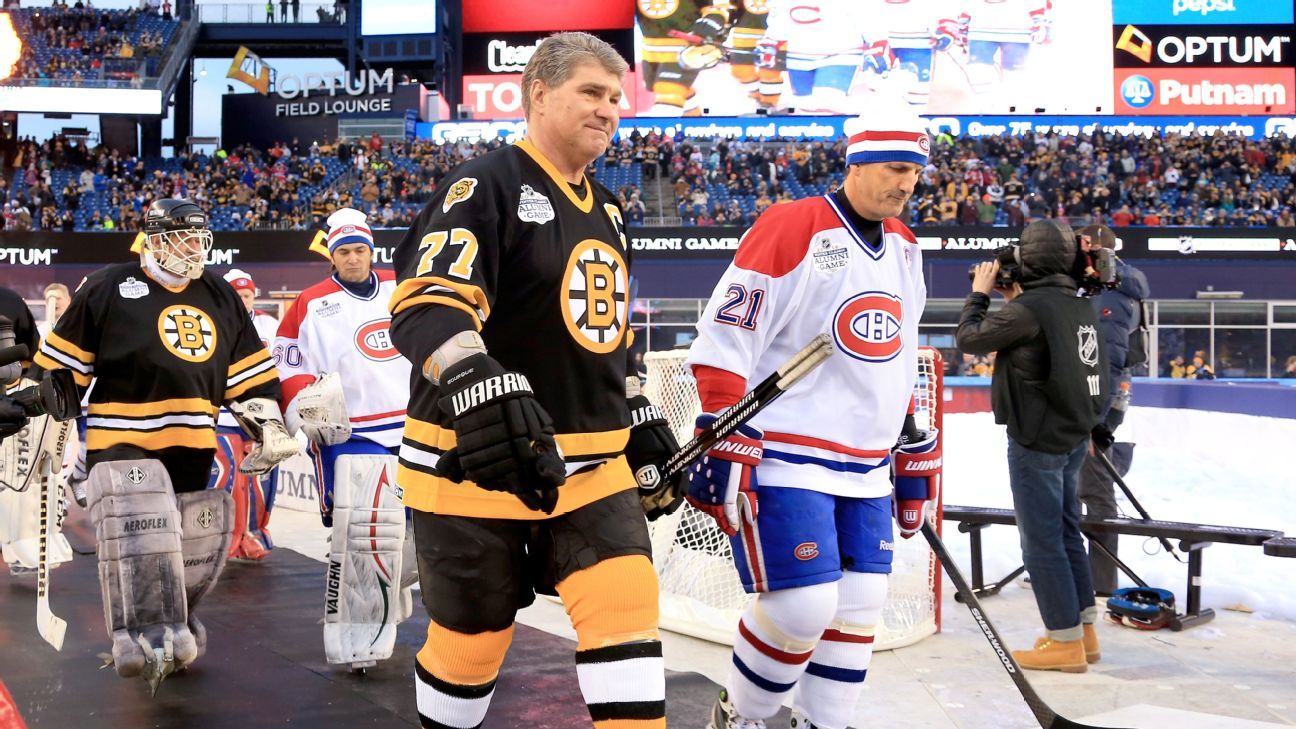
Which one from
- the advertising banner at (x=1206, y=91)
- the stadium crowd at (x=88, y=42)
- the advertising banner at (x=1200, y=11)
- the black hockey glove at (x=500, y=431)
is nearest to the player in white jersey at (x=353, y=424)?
the black hockey glove at (x=500, y=431)

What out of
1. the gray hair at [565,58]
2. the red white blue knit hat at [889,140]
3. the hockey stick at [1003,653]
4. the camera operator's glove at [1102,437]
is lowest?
the hockey stick at [1003,653]

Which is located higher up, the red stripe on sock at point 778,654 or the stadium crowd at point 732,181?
the stadium crowd at point 732,181

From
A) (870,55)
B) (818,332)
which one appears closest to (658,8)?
(870,55)

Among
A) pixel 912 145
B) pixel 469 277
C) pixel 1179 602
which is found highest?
pixel 912 145

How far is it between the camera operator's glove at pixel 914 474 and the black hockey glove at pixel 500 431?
78.4 inches

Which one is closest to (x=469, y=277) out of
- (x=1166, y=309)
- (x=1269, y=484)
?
Answer: (x=1269, y=484)

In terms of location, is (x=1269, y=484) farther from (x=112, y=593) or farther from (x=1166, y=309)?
(x=1166, y=309)

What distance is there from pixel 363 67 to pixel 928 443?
40909mm

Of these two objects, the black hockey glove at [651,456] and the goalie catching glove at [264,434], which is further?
the goalie catching glove at [264,434]

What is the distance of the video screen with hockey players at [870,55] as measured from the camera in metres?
35.6

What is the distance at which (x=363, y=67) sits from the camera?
42188 millimetres

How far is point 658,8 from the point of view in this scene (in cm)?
3628

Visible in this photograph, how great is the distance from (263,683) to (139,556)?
741mm

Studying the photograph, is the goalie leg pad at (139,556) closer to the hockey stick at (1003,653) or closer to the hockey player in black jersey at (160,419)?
the hockey player in black jersey at (160,419)
